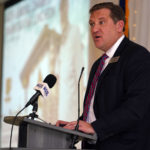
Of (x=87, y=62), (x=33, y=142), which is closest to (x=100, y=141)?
(x=33, y=142)

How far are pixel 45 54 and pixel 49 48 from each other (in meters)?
0.14

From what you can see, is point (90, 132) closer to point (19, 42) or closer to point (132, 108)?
point (132, 108)

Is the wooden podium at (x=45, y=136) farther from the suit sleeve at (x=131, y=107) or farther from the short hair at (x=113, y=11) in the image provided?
the short hair at (x=113, y=11)

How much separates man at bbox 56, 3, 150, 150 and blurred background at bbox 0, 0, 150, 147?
1252 mm

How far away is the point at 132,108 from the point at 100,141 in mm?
321

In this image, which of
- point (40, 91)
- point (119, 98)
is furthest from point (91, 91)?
point (40, 91)

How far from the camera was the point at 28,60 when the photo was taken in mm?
6699

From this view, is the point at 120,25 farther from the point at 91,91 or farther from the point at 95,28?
the point at 91,91

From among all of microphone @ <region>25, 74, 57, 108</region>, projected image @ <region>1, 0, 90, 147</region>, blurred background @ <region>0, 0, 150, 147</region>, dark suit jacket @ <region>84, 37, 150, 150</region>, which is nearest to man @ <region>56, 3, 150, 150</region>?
dark suit jacket @ <region>84, 37, 150, 150</region>

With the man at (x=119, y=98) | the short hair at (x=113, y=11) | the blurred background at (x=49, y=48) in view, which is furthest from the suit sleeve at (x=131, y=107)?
the blurred background at (x=49, y=48)

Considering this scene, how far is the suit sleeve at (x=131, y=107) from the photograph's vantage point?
2.20 meters

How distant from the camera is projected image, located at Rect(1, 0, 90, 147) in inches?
215

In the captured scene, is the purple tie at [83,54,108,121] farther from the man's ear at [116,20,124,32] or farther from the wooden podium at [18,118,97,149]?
the wooden podium at [18,118,97,149]

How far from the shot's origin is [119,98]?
7.88 feet
